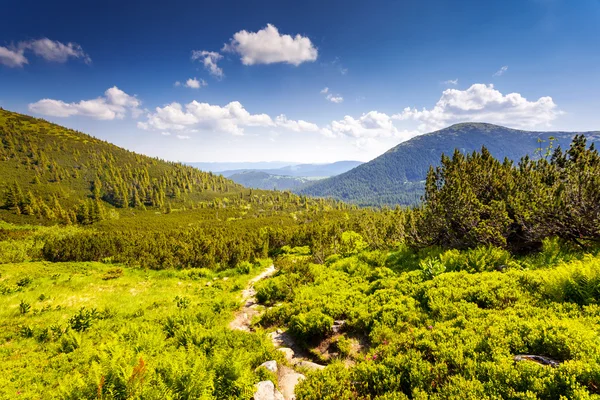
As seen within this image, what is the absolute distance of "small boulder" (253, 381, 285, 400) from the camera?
6.95 meters

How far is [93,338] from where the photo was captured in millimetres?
13664

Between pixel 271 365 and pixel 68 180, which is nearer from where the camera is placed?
pixel 271 365

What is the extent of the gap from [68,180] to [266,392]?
191345 mm

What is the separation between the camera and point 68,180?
142m

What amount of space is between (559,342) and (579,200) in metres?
10.9

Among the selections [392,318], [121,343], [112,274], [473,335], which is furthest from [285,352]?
[112,274]

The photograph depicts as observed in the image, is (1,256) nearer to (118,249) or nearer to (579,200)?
(118,249)

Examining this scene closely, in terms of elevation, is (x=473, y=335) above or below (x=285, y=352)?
above

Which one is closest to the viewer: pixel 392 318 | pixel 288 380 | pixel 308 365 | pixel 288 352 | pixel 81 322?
pixel 288 380

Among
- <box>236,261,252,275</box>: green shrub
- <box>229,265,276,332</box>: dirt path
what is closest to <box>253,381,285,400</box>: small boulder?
<box>229,265,276,332</box>: dirt path

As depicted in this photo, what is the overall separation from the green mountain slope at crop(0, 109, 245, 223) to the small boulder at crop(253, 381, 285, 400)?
400 feet

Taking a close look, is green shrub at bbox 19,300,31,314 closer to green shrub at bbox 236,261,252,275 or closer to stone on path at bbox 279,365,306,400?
green shrub at bbox 236,261,252,275

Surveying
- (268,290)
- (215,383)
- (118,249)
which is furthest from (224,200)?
(215,383)

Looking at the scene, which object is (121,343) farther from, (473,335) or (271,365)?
(473,335)
